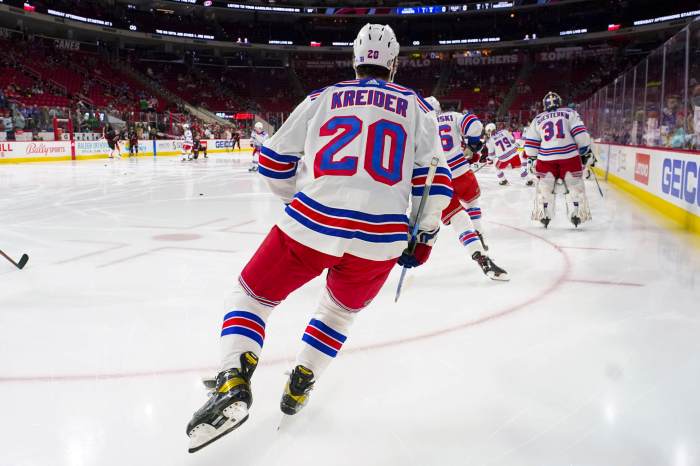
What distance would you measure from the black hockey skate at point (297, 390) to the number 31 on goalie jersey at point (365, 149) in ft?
2.34

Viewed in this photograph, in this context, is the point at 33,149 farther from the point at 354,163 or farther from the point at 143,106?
the point at 354,163

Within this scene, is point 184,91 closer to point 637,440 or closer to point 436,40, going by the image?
point 436,40

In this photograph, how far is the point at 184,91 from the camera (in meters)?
35.6

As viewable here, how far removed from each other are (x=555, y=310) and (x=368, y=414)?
1.80 meters

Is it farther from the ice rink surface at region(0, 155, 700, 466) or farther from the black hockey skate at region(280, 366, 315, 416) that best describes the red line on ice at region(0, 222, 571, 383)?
the black hockey skate at region(280, 366, 315, 416)

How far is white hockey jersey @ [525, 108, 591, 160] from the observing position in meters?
6.27

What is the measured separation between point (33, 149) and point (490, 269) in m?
18.0

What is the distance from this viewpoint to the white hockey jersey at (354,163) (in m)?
1.88

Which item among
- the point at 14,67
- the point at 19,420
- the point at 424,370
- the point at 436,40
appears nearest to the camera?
the point at 19,420

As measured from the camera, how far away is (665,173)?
7.49m

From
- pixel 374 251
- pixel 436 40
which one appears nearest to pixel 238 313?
pixel 374 251

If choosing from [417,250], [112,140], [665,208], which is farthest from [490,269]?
[112,140]

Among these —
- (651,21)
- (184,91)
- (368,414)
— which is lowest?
(368,414)

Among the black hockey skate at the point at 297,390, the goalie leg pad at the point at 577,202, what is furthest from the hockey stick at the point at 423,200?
the goalie leg pad at the point at 577,202
